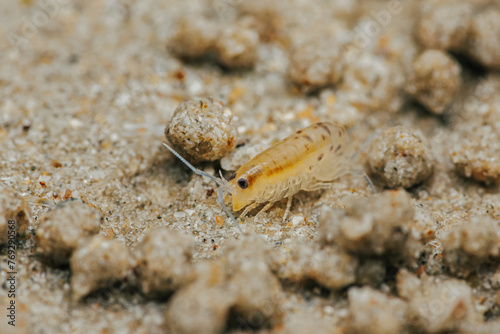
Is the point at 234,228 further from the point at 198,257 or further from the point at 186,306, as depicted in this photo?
the point at 186,306

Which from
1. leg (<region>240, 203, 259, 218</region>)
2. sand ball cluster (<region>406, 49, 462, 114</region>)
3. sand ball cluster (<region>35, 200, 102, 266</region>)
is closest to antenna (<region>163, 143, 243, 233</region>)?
leg (<region>240, 203, 259, 218</region>)

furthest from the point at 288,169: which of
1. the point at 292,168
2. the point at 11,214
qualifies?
the point at 11,214

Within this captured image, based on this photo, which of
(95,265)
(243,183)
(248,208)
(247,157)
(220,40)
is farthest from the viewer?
(220,40)

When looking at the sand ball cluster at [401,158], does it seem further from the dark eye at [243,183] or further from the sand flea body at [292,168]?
the dark eye at [243,183]

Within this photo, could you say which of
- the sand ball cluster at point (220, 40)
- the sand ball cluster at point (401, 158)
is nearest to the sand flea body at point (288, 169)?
the sand ball cluster at point (401, 158)

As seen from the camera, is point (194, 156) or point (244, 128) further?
point (244, 128)

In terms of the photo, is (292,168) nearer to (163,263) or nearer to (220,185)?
(220,185)

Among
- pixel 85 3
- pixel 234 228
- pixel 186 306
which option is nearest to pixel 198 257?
pixel 234 228
